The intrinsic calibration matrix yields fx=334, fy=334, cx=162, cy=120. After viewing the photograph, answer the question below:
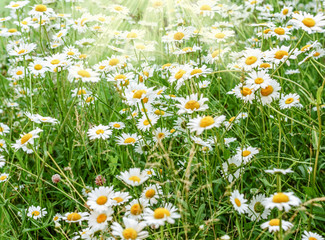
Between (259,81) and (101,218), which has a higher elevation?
(259,81)

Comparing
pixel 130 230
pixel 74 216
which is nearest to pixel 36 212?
pixel 74 216

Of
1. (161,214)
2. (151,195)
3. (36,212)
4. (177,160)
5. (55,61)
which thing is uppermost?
(55,61)

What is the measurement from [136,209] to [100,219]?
0.13m

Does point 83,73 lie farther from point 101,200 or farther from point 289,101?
point 289,101

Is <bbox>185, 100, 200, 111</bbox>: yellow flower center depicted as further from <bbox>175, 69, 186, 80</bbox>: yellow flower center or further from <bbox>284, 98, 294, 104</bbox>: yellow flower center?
<bbox>284, 98, 294, 104</bbox>: yellow flower center

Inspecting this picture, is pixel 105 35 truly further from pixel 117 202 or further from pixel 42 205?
pixel 117 202

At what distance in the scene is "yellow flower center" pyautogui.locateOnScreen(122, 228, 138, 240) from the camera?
95cm

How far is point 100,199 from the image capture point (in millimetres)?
1116

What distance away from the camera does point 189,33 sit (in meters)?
2.01

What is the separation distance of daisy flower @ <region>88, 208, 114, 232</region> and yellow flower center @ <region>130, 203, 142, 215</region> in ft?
0.32

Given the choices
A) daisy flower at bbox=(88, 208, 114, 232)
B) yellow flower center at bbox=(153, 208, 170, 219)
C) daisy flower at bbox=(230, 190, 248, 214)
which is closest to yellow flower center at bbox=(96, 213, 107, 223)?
daisy flower at bbox=(88, 208, 114, 232)

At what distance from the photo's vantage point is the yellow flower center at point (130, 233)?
948 millimetres

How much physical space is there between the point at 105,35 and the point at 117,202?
1.85 metres

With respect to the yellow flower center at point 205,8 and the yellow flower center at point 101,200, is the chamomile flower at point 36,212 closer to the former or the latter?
the yellow flower center at point 101,200
